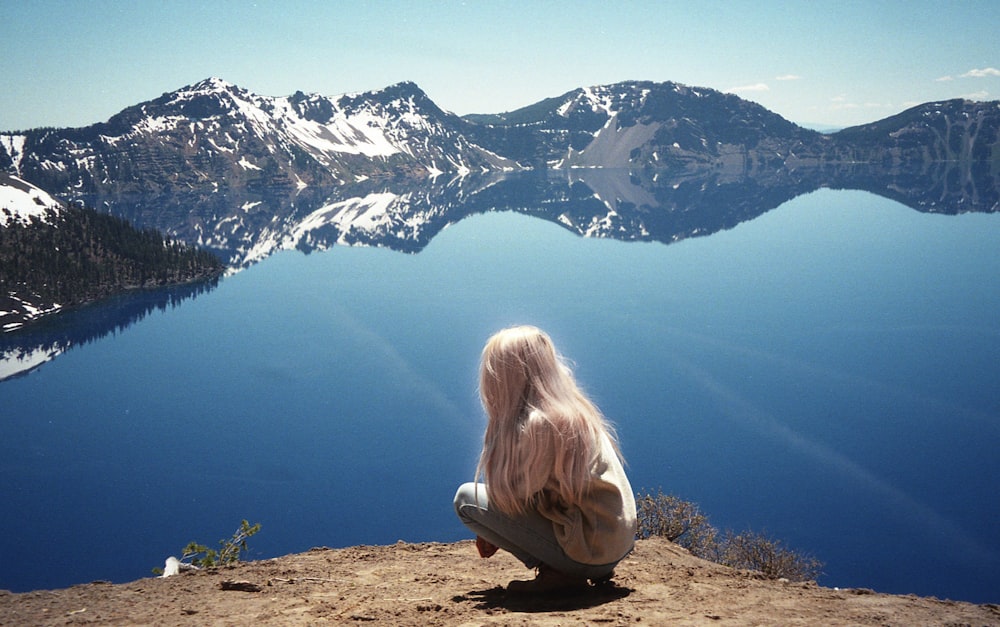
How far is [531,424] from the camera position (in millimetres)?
5863

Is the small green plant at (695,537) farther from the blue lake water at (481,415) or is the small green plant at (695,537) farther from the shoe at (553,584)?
the blue lake water at (481,415)

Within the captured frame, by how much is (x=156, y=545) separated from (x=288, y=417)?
713 inches

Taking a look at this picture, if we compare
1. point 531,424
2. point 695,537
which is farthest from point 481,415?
point 531,424

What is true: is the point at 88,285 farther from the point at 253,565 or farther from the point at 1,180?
the point at 253,565

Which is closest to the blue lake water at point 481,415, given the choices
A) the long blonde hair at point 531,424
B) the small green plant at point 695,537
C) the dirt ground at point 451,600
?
the small green plant at point 695,537

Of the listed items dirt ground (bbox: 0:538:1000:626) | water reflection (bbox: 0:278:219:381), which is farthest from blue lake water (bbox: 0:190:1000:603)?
dirt ground (bbox: 0:538:1000:626)

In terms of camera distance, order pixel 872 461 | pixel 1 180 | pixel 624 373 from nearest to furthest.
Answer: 1. pixel 872 461
2. pixel 624 373
3. pixel 1 180

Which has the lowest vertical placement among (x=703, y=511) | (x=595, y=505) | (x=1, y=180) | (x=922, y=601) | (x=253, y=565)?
(x=703, y=511)

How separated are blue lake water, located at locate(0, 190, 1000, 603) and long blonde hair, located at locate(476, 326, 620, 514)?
3259 cm

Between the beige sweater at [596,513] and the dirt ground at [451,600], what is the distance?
545mm

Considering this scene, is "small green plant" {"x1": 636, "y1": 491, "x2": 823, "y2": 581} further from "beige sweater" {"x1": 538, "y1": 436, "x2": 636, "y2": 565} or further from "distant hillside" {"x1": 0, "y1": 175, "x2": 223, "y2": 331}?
"distant hillside" {"x1": 0, "y1": 175, "x2": 223, "y2": 331}

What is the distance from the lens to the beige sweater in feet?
20.3

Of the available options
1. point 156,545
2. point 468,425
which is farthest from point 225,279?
point 156,545

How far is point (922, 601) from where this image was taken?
6793 millimetres
